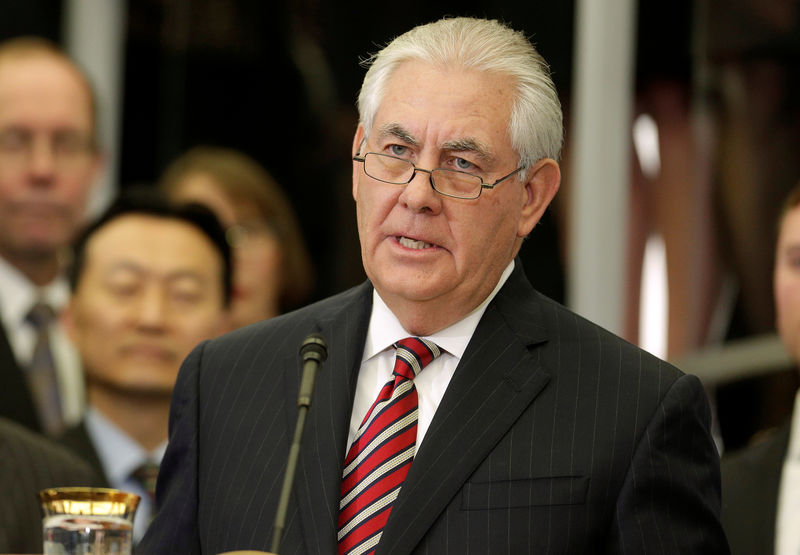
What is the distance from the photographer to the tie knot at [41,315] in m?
4.53

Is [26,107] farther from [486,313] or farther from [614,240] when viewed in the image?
[486,313]

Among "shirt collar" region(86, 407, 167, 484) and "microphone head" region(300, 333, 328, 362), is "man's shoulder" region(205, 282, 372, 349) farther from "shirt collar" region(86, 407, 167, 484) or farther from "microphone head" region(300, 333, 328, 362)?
"shirt collar" region(86, 407, 167, 484)

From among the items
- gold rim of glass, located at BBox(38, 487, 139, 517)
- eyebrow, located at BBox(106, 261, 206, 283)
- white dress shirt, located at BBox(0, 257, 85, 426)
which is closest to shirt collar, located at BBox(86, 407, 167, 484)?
eyebrow, located at BBox(106, 261, 206, 283)

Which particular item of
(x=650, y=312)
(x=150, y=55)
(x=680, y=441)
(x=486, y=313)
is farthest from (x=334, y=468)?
(x=150, y=55)

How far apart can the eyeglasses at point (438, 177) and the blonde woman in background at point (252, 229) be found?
245cm

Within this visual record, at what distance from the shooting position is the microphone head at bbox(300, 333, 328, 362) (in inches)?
80.3

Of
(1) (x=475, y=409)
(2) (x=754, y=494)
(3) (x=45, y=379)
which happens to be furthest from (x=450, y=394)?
(3) (x=45, y=379)

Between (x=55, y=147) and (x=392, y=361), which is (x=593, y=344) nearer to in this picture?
(x=392, y=361)

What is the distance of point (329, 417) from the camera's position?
2.22 m

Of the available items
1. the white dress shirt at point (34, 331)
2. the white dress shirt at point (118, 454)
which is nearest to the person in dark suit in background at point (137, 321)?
the white dress shirt at point (118, 454)

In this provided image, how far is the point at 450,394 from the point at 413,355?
10cm

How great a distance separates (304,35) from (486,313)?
4428mm

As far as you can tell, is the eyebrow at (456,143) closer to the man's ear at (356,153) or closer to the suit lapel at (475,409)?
the man's ear at (356,153)

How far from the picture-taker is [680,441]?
2172mm
